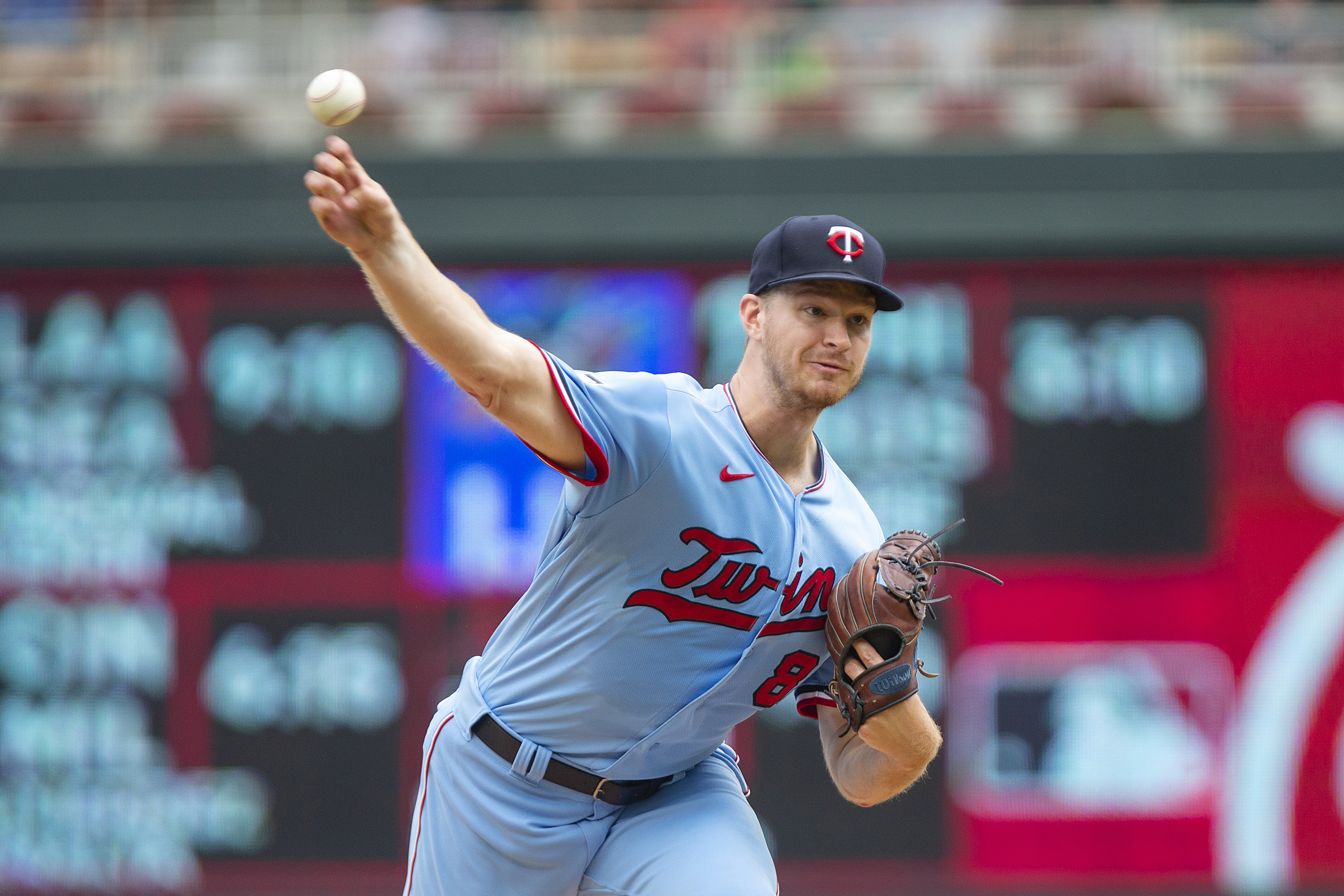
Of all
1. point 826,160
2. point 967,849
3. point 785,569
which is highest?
point 826,160

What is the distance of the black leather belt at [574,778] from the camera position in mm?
2957

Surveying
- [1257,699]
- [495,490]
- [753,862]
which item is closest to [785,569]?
[753,862]

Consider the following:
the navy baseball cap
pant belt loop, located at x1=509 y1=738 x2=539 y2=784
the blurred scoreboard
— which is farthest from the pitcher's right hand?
the blurred scoreboard

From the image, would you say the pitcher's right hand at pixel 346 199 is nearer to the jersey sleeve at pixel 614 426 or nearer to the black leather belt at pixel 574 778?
the jersey sleeve at pixel 614 426

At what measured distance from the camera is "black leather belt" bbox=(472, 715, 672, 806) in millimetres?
2957

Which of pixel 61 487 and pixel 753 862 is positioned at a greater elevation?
pixel 61 487

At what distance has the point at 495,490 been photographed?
7.65 metres

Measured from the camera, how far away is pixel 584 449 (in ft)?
8.55

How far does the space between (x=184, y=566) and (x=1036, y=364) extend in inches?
183

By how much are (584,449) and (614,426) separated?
9 cm

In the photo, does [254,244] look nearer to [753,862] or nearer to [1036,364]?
[1036,364]

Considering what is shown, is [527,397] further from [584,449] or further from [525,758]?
[525,758]

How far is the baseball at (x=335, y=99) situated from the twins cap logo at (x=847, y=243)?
3.03ft

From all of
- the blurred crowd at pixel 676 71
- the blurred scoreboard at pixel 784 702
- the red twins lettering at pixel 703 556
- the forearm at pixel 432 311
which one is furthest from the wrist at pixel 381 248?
the blurred crowd at pixel 676 71
